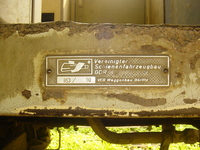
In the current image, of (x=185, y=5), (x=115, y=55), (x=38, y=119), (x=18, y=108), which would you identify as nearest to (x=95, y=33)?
(x=115, y=55)

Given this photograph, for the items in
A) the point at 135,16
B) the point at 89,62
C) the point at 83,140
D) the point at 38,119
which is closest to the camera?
the point at 89,62

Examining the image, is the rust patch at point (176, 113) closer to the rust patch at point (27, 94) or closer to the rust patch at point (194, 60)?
the rust patch at point (194, 60)

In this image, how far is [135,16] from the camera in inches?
104

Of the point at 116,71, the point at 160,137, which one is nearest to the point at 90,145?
the point at 160,137

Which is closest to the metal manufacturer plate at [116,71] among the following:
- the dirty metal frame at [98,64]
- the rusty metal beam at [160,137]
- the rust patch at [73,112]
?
the dirty metal frame at [98,64]

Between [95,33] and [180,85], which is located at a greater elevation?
[95,33]

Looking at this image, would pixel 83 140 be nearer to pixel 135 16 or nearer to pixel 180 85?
pixel 135 16

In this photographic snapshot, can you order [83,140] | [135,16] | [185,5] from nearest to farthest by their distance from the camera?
[185,5] < [135,16] < [83,140]

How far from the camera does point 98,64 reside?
38.4 inches

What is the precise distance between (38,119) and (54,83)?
24.8 inches

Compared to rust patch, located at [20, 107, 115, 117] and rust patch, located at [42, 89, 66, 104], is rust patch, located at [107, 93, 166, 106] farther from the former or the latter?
rust patch, located at [42, 89, 66, 104]

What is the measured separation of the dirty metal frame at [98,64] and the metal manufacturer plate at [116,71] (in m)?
0.01

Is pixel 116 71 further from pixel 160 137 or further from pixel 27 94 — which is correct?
pixel 160 137

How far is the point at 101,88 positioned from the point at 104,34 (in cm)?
25
